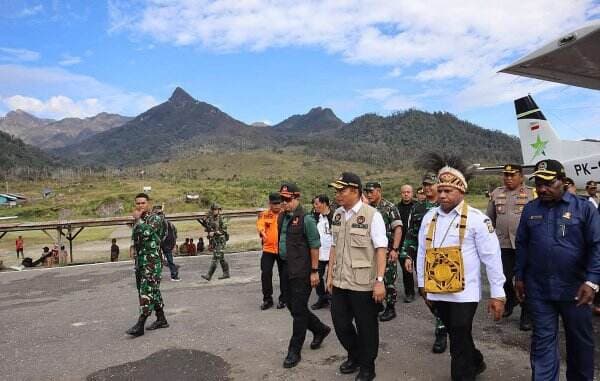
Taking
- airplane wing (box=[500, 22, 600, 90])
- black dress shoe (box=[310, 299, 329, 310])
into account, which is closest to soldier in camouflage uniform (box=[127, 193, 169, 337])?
black dress shoe (box=[310, 299, 329, 310])

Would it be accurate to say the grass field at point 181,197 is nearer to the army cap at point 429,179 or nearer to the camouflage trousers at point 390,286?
the army cap at point 429,179

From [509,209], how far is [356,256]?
2530 millimetres

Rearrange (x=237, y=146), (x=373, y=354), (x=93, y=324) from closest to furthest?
(x=373, y=354), (x=93, y=324), (x=237, y=146)

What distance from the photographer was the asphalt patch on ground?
429 cm

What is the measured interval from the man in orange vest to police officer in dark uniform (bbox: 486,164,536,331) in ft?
9.68

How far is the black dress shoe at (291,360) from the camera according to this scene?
14.3 ft

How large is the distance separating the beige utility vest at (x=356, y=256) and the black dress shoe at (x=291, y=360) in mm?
1032

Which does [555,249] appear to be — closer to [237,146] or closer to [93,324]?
[93,324]

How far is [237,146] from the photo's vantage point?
160 m

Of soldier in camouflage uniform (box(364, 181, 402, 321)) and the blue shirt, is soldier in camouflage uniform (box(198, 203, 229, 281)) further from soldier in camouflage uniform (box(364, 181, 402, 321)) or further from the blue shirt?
the blue shirt

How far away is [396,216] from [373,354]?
90.5 inches

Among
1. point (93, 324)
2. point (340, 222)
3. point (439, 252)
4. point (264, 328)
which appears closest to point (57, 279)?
point (93, 324)

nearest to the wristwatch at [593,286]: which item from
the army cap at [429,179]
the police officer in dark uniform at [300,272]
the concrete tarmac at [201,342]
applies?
the concrete tarmac at [201,342]

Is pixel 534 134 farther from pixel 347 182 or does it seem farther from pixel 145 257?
pixel 145 257
